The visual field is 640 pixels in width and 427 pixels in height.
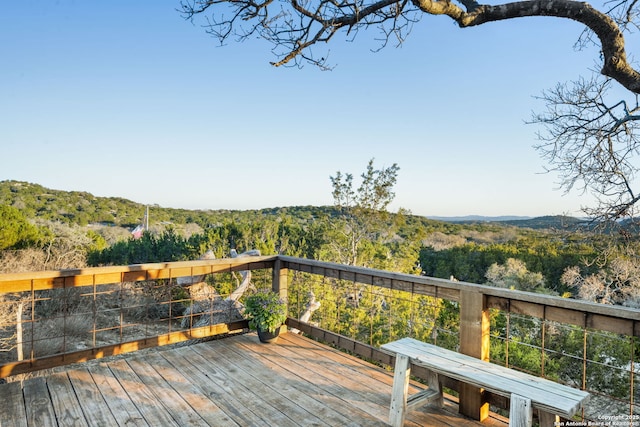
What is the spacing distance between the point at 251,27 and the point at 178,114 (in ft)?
30.2

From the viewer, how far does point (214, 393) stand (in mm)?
2602

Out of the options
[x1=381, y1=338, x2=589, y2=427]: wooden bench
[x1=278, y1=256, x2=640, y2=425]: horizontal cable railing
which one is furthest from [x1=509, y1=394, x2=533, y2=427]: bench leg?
[x1=278, y1=256, x2=640, y2=425]: horizontal cable railing

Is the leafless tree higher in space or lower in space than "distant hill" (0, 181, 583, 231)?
higher

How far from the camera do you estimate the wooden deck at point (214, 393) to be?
2.24 meters

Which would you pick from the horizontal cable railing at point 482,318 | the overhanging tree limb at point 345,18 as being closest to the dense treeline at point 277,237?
the horizontal cable railing at point 482,318

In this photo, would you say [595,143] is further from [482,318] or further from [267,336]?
[267,336]

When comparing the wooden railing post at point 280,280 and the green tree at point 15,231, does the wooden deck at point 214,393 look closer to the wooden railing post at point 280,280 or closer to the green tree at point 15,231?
the wooden railing post at point 280,280

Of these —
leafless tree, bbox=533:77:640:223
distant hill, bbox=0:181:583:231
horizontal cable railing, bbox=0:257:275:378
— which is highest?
leafless tree, bbox=533:77:640:223

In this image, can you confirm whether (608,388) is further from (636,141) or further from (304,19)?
(304,19)

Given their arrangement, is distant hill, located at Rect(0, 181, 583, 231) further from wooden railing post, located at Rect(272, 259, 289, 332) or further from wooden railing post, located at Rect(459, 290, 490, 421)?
wooden railing post, located at Rect(459, 290, 490, 421)


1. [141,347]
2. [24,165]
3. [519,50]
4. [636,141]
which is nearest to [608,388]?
[636,141]

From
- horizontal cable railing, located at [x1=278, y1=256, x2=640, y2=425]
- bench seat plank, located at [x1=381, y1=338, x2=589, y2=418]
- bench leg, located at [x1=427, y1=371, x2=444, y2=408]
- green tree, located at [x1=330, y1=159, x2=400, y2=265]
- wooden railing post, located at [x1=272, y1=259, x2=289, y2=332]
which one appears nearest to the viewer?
bench seat plank, located at [x1=381, y1=338, x2=589, y2=418]

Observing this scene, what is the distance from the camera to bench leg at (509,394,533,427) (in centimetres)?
161

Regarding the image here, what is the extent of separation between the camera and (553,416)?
5.36 feet
